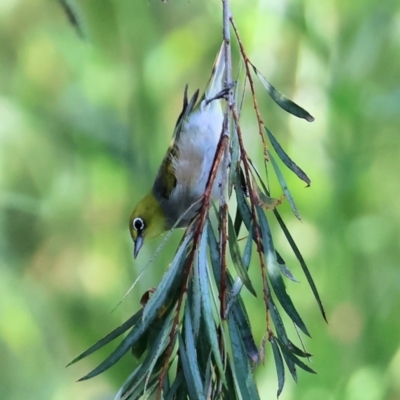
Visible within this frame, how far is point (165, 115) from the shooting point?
72cm

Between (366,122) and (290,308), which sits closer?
(290,308)

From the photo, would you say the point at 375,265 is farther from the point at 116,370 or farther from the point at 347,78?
the point at 116,370

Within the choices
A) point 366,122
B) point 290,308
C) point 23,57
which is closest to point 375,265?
point 366,122

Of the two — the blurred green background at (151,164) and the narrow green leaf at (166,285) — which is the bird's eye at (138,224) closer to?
the blurred green background at (151,164)

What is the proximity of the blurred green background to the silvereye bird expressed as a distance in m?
0.07

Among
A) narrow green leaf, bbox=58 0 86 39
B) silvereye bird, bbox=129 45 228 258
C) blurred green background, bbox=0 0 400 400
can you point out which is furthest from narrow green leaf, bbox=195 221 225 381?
narrow green leaf, bbox=58 0 86 39

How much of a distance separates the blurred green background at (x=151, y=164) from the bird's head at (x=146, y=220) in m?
0.07

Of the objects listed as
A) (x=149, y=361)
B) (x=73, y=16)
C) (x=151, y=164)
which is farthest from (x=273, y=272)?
(x=73, y=16)

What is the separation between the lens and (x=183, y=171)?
625 millimetres

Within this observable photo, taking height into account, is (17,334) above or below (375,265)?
below

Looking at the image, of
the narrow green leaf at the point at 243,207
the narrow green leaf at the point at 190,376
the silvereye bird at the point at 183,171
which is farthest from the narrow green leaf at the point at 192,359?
the silvereye bird at the point at 183,171

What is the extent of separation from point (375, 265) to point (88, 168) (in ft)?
1.63

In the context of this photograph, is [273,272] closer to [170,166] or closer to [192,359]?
[192,359]

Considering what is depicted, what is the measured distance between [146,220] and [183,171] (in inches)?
3.5
